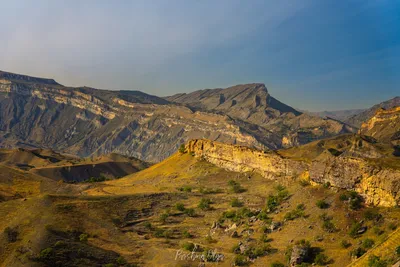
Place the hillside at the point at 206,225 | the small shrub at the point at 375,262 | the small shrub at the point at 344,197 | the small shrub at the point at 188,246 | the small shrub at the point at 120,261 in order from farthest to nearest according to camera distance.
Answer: the small shrub at the point at 344,197 < the small shrub at the point at 188,246 < the small shrub at the point at 120,261 < the hillside at the point at 206,225 < the small shrub at the point at 375,262

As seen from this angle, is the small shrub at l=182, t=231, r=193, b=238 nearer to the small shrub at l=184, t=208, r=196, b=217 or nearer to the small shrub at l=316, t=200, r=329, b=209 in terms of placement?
the small shrub at l=184, t=208, r=196, b=217

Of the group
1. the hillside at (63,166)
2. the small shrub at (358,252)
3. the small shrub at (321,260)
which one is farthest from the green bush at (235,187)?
the hillside at (63,166)

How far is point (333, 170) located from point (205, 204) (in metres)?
17.4

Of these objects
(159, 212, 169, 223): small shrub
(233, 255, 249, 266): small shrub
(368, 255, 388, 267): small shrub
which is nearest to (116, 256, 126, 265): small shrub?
(233, 255, 249, 266): small shrub

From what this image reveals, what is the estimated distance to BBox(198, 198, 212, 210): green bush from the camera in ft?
177

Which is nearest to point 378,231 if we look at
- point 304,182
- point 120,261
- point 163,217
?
point 304,182

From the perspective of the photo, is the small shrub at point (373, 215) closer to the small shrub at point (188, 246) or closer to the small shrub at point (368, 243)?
the small shrub at point (368, 243)

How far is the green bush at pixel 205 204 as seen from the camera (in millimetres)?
54000

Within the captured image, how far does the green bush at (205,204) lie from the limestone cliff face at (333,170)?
33.6ft

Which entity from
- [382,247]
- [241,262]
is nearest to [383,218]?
[382,247]

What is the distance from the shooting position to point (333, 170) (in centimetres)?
4500

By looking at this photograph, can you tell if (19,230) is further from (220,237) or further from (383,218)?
(383,218)

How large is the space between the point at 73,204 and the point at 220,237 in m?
18.9

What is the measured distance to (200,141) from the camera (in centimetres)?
8231
